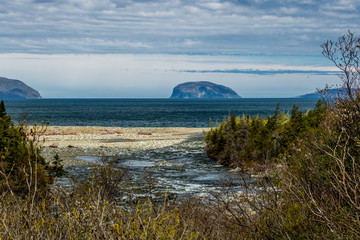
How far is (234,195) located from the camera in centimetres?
1009

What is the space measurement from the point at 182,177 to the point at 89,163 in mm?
6109

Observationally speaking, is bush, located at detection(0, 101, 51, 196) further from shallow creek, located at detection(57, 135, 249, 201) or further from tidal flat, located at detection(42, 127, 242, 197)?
shallow creek, located at detection(57, 135, 249, 201)

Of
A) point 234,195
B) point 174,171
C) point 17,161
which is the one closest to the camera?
point 234,195

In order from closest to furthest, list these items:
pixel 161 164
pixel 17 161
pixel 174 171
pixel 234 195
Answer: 1. pixel 234 195
2. pixel 17 161
3. pixel 174 171
4. pixel 161 164

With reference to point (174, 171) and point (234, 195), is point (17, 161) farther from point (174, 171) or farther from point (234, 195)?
point (174, 171)

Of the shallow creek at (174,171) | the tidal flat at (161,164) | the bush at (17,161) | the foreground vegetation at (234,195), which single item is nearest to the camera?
the foreground vegetation at (234,195)

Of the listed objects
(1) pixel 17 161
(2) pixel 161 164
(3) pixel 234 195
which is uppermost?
(1) pixel 17 161

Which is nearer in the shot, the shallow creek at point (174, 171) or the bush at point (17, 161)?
the bush at point (17, 161)

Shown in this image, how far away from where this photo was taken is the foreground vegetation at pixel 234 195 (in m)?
4.46

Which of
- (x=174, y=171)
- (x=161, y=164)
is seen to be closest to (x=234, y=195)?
(x=174, y=171)

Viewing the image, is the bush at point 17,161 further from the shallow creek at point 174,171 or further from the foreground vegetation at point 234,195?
the shallow creek at point 174,171

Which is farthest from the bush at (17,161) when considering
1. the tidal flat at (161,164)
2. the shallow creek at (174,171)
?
the shallow creek at (174,171)

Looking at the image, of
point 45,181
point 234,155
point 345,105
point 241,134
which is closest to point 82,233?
point 345,105

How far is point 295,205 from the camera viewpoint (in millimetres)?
6262
